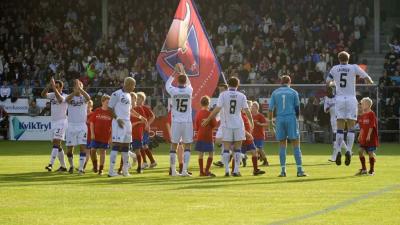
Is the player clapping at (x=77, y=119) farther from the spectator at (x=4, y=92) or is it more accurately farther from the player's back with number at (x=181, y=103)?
the spectator at (x=4, y=92)

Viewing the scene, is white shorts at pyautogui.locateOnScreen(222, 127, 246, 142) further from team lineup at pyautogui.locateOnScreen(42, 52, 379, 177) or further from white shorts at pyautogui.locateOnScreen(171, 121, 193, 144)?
white shorts at pyautogui.locateOnScreen(171, 121, 193, 144)

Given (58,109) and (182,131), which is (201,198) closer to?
Answer: (182,131)

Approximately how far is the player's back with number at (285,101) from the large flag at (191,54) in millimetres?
9223

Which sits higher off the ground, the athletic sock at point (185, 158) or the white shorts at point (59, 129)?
the white shorts at point (59, 129)

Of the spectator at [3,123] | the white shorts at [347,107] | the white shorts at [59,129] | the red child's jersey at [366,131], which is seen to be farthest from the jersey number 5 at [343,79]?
the spectator at [3,123]

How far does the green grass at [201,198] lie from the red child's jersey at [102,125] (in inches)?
33.7

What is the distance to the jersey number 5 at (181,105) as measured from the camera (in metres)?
22.7

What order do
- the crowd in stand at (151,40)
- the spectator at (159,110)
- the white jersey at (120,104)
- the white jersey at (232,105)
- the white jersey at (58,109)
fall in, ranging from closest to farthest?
the white jersey at (120,104)
the white jersey at (232,105)
the white jersey at (58,109)
the spectator at (159,110)
the crowd in stand at (151,40)

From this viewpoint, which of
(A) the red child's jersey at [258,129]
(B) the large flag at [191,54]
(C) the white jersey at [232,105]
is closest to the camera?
(C) the white jersey at [232,105]

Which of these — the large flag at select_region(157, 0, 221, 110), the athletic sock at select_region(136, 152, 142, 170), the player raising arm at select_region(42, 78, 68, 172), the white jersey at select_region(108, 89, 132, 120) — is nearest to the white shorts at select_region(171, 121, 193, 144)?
the white jersey at select_region(108, 89, 132, 120)

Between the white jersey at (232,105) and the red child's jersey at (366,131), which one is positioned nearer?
the white jersey at (232,105)

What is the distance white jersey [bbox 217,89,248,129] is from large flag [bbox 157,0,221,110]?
29.2 feet

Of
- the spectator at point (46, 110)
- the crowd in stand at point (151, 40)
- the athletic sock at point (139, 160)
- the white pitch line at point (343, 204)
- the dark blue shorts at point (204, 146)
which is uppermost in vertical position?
the crowd in stand at point (151, 40)

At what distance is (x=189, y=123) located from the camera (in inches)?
898
